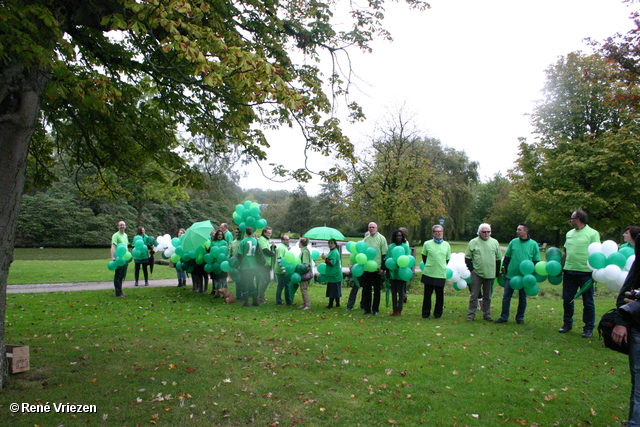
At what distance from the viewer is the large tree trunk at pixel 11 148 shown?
4.69 m

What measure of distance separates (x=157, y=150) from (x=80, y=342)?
3.40 meters

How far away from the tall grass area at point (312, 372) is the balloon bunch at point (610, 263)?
1043mm

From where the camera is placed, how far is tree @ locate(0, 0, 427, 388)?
4746 millimetres

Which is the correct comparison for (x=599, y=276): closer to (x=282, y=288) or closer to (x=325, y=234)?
(x=282, y=288)

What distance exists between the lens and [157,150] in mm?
7719

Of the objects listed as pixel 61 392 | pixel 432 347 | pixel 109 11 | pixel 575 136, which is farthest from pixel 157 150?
pixel 575 136

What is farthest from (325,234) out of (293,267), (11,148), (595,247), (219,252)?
(11,148)

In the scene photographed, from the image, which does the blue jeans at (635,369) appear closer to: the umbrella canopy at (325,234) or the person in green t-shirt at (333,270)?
the person in green t-shirt at (333,270)

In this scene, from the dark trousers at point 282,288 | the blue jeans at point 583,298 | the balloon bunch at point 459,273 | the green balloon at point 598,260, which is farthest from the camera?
the dark trousers at point 282,288

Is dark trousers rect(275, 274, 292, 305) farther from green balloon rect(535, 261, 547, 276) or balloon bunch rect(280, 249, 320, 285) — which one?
green balloon rect(535, 261, 547, 276)

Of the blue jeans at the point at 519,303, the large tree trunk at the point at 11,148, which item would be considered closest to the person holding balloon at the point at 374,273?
the blue jeans at the point at 519,303

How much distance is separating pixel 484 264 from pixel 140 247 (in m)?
10.4

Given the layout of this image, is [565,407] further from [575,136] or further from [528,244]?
[575,136]

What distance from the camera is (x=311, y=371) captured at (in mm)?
5645
